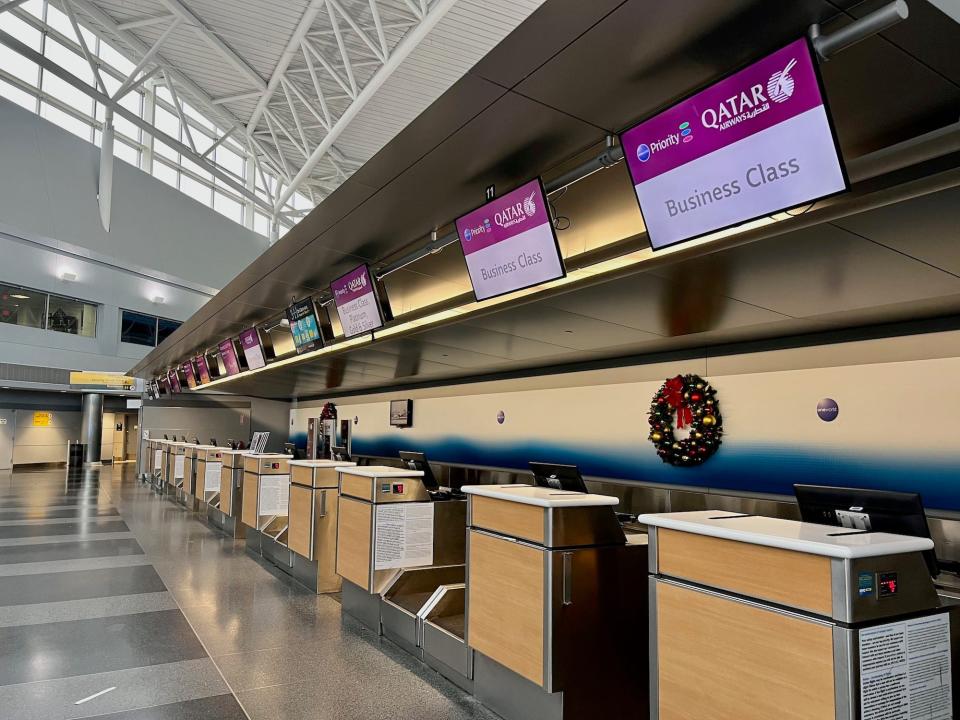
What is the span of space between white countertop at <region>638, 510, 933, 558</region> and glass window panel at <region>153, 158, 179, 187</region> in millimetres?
22677

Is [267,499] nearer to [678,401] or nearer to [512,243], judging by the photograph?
[678,401]

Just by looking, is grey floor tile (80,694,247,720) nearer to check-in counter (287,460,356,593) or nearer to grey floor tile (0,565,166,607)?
check-in counter (287,460,356,593)

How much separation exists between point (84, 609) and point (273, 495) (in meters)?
2.60

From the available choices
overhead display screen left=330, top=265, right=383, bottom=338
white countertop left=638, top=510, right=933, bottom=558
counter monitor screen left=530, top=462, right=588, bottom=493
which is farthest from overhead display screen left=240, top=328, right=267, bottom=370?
white countertop left=638, top=510, right=933, bottom=558

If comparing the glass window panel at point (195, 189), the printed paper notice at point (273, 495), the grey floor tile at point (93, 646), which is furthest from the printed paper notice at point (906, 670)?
the glass window panel at point (195, 189)

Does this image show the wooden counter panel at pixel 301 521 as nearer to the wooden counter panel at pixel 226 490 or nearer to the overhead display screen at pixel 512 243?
the wooden counter panel at pixel 226 490

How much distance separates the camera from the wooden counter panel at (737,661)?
6.51ft

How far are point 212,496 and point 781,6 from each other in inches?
411

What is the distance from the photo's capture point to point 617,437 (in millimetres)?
7188

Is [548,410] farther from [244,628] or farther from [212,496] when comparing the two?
[212,496]

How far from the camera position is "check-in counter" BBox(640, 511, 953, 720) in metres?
1.92

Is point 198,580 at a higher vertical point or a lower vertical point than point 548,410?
lower

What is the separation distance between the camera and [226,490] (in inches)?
363

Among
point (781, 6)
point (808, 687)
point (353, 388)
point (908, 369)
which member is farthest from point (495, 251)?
point (353, 388)
